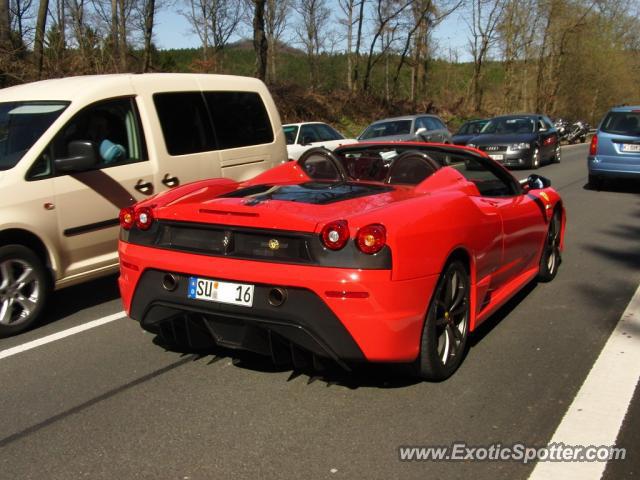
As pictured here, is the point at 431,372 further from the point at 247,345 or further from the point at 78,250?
the point at 78,250

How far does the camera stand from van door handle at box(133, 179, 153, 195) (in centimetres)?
610

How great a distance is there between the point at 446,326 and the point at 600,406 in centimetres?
94

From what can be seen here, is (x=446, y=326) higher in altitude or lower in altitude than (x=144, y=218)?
lower

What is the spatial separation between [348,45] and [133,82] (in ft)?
123

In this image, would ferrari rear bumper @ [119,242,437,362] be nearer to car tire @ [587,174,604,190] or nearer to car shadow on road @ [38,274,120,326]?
car shadow on road @ [38,274,120,326]

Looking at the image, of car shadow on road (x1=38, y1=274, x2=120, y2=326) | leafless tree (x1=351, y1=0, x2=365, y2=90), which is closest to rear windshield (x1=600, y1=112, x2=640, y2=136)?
car shadow on road (x1=38, y1=274, x2=120, y2=326)

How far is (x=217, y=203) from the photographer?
4.02m

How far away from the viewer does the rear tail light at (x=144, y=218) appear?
13.4ft

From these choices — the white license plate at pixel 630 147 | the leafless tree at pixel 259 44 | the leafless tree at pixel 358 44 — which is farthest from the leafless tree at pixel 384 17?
the white license plate at pixel 630 147

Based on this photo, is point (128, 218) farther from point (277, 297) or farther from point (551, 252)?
point (551, 252)

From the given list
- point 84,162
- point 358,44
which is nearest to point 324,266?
point 84,162

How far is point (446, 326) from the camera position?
161 inches

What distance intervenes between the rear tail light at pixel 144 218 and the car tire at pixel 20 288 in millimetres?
1580

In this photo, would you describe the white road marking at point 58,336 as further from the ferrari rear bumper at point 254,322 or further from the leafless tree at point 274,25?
the leafless tree at point 274,25
